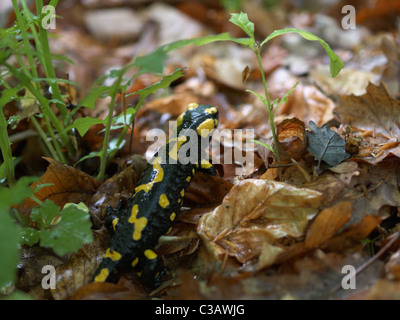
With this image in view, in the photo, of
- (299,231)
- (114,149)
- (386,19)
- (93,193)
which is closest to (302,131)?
(299,231)

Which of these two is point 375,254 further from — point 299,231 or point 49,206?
point 49,206

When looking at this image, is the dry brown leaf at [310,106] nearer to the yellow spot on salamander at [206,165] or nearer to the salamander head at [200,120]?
the salamander head at [200,120]

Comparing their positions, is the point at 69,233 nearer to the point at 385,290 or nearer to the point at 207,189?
the point at 207,189

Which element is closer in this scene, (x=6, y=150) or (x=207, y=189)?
(x=6, y=150)

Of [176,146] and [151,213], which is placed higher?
[176,146]

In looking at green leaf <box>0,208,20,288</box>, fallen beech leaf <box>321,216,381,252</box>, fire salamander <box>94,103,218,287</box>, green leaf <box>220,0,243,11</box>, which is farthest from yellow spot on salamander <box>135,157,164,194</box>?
green leaf <box>220,0,243,11</box>

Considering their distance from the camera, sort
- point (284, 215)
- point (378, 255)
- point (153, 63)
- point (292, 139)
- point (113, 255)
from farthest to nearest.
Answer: point (292, 139) < point (113, 255) < point (284, 215) < point (378, 255) < point (153, 63)

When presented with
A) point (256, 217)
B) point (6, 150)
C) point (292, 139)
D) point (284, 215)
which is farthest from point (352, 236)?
point (6, 150)
